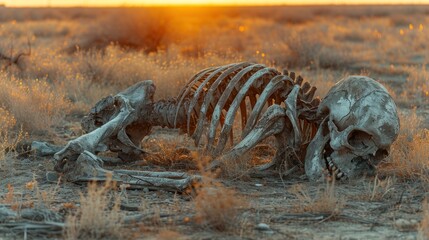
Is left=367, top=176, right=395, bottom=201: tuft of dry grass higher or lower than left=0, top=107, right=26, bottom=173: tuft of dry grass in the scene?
higher

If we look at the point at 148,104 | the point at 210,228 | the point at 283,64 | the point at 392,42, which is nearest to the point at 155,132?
the point at 148,104

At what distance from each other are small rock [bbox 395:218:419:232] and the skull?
100cm

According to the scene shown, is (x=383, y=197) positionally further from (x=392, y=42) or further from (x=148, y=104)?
(x=392, y=42)

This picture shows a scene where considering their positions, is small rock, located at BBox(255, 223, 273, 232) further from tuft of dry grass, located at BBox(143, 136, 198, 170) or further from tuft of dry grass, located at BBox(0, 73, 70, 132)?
tuft of dry grass, located at BBox(0, 73, 70, 132)

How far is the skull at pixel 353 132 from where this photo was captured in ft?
20.5

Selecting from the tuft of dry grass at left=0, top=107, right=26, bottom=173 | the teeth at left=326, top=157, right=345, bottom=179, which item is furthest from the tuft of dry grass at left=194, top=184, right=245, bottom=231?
the tuft of dry grass at left=0, top=107, right=26, bottom=173

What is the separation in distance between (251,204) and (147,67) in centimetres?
716

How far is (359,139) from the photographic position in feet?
21.0

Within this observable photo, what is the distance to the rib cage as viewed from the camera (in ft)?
22.3

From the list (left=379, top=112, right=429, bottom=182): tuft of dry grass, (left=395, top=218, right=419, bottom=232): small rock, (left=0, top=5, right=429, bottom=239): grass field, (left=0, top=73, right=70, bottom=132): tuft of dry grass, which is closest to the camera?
(left=0, top=5, right=429, bottom=239): grass field

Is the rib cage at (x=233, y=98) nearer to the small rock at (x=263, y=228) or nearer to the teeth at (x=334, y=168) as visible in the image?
the teeth at (x=334, y=168)

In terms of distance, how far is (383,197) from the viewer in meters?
6.12

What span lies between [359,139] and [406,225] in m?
1.22

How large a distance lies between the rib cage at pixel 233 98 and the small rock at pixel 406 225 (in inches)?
68.9
